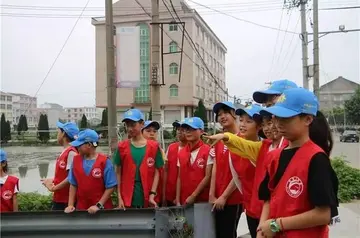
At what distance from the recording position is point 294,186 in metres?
1.82

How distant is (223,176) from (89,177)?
1161mm

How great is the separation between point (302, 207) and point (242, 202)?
4.86 ft

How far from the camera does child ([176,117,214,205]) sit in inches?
140

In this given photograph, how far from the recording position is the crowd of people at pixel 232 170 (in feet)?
6.01

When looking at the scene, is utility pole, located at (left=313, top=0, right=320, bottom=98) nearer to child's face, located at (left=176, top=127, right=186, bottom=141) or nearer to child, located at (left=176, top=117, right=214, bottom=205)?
child's face, located at (left=176, top=127, right=186, bottom=141)

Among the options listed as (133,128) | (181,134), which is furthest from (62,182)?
(181,134)

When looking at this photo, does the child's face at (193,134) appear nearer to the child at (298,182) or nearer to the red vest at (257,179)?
the red vest at (257,179)

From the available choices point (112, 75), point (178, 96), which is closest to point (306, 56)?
point (112, 75)

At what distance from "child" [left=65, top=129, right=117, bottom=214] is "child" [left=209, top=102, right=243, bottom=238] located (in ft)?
2.99

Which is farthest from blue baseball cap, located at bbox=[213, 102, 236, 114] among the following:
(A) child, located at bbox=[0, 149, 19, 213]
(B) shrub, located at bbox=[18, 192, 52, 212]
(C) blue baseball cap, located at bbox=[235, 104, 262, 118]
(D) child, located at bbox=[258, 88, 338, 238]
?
(B) shrub, located at bbox=[18, 192, 52, 212]

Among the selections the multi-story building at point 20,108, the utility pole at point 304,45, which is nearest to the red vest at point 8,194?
the utility pole at point 304,45

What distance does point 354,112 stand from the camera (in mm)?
51125

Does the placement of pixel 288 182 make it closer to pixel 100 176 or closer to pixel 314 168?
pixel 314 168

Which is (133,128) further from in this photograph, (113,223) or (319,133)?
(319,133)
